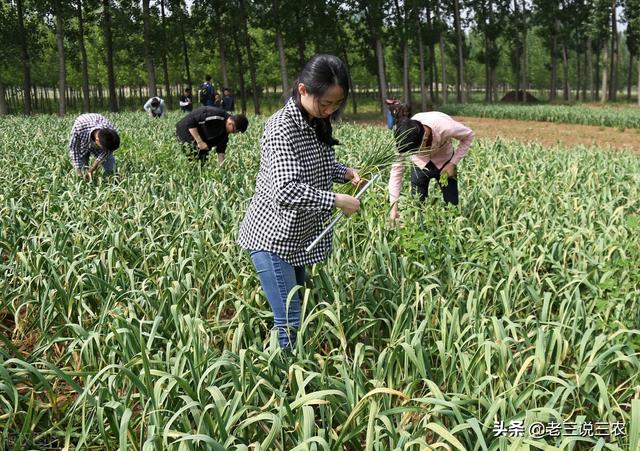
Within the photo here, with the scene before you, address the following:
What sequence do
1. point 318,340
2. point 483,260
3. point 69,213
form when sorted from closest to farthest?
point 318,340 < point 483,260 < point 69,213

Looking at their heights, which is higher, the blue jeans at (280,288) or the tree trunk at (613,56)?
the tree trunk at (613,56)

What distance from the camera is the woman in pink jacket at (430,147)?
407cm

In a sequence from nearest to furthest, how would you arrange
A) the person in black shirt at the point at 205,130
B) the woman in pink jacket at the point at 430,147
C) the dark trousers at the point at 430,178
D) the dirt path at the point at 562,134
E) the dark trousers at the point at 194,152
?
the woman in pink jacket at the point at 430,147
the dark trousers at the point at 430,178
the person in black shirt at the point at 205,130
the dark trousers at the point at 194,152
the dirt path at the point at 562,134

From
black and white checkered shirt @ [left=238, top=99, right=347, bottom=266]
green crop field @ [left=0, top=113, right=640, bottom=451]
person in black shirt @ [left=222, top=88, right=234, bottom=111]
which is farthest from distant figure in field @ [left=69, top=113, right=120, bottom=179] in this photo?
person in black shirt @ [left=222, top=88, right=234, bottom=111]

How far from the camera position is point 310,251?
9.03 ft

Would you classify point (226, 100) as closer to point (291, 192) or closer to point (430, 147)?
point (430, 147)

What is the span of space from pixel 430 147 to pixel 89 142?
380cm

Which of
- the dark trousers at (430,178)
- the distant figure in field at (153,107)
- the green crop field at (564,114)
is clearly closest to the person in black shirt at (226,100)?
the distant figure in field at (153,107)

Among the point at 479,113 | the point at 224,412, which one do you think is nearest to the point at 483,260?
the point at 224,412

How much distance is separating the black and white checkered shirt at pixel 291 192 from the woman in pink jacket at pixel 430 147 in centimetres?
124

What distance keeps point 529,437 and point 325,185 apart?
4.59 ft

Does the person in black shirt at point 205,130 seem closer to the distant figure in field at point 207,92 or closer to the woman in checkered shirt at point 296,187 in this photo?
the woman in checkered shirt at point 296,187

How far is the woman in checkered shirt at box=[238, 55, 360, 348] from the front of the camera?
234 centimetres

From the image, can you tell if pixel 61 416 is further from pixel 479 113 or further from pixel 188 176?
pixel 479 113
